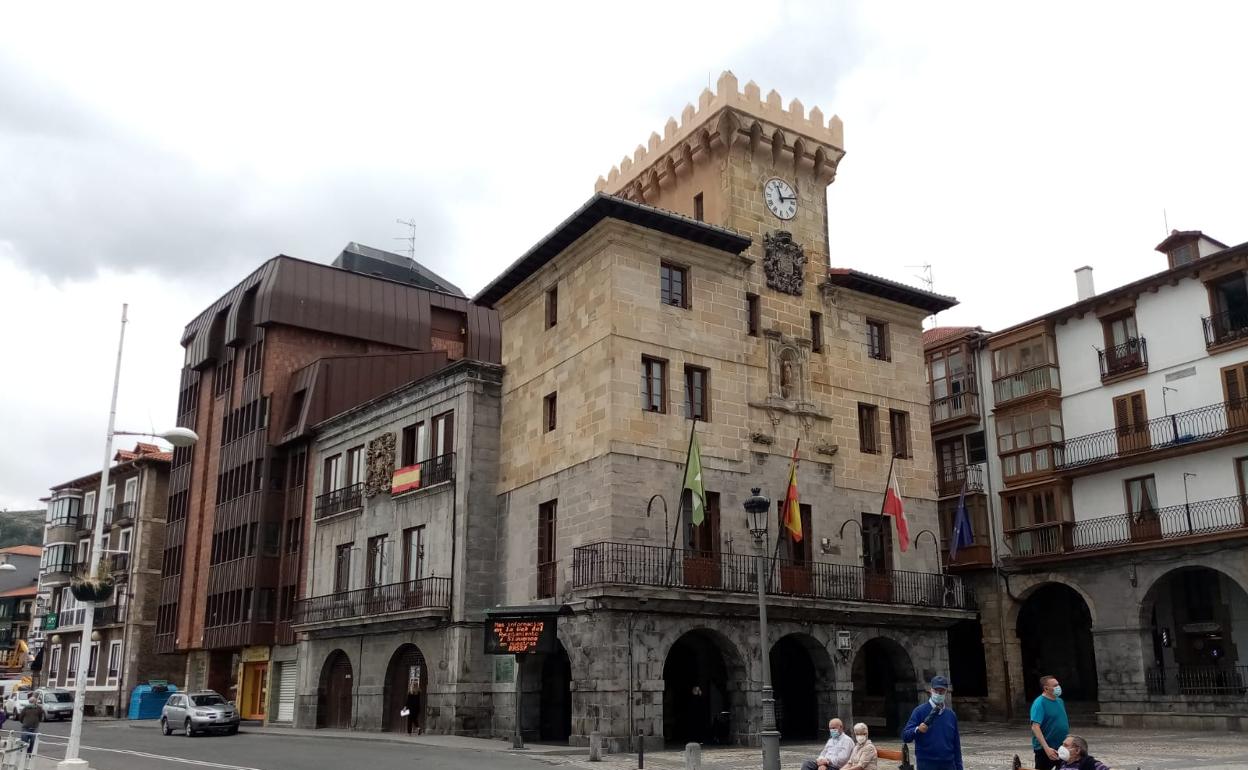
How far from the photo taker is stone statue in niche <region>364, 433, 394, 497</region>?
37.4 metres

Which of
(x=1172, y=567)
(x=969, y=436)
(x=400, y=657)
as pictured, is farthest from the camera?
(x=969, y=436)

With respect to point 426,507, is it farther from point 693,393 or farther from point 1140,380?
point 1140,380

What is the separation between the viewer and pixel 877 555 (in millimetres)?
33719

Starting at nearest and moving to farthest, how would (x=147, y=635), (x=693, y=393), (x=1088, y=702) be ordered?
(x=693, y=393), (x=1088, y=702), (x=147, y=635)

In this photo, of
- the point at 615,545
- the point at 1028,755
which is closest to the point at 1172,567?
the point at 1028,755

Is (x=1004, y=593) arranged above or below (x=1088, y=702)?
above

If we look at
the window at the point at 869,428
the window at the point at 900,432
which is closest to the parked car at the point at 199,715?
the window at the point at 869,428

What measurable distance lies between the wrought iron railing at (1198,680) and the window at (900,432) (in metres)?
10.00

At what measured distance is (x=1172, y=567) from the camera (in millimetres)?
32812

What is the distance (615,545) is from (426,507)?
9662mm

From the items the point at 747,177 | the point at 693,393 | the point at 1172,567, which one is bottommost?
the point at 1172,567

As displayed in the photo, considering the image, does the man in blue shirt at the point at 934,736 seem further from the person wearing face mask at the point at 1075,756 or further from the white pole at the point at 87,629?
the white pole at the point at 87,629

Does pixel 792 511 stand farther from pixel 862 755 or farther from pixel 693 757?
pixel 862 755

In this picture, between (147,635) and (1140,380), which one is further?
(147,635)
